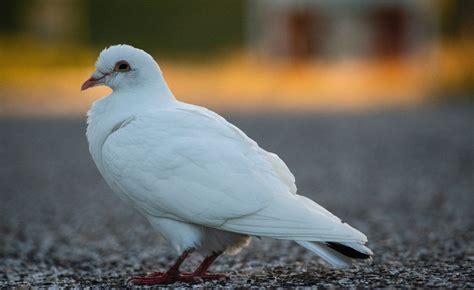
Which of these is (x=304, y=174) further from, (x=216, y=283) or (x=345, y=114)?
(x=345, y=114)

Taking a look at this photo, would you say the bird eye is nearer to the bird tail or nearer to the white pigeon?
the white pigeon

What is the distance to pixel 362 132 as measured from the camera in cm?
1288

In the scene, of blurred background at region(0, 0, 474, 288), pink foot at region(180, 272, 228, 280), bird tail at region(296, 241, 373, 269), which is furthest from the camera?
blurred background at region(0, 0, 474, 288)

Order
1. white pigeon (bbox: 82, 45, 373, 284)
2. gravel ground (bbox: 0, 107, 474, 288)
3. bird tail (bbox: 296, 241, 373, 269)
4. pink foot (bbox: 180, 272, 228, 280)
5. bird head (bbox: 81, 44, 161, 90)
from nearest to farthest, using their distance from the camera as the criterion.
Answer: bird tail (bbox: 296, 241, 373, 269), white pigeon (bbox: 82, 45, 373, 284), pink foot (bbox: 180, 272, 228, 280), bird head (bbox: 81, 44, 161, 90), gravel ground (bbox: 0, 107, 474, 288)

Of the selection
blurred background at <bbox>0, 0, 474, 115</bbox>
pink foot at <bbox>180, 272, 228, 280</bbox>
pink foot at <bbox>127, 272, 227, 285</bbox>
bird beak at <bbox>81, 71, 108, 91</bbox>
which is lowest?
pink foot at <bbox>127, 272, 227, 285</bbox>

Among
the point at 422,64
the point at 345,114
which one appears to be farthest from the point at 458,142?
the point at 422,64

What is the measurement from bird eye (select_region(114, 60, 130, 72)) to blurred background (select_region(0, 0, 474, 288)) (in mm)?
1116

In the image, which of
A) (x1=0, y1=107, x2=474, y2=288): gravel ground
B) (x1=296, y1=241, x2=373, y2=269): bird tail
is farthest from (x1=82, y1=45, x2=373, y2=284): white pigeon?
(x1=0, y1=107, x2=474, y2=288): gravel ground

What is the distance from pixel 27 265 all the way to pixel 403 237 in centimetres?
248

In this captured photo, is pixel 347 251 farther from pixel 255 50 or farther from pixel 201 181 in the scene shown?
pixel 255 50

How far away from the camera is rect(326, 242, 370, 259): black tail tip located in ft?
12.7

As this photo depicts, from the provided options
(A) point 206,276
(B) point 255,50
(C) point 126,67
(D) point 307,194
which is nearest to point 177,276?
Result: (A) point 206,276

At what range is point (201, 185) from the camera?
4.07 m

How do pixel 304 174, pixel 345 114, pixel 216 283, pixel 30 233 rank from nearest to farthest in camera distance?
pixel 216 283
pixel 30 233
pixel 304 174
pixel 345 114
